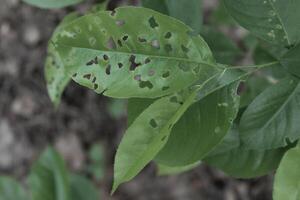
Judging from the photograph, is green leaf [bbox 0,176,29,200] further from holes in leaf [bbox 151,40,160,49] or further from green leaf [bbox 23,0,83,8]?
holes in leaf [bbox 151,40,160,49]

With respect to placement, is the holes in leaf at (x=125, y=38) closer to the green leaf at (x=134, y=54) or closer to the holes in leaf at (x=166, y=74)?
the green leaf at (x=134, y=54)

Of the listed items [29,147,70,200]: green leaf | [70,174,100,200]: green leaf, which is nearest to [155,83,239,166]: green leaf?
[29,147,70,200]: green leaf

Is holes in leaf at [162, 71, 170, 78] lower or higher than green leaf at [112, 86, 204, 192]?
higher

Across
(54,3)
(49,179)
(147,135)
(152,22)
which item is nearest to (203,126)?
(147,135)

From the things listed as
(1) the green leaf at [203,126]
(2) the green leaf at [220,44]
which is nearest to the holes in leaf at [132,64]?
(1) the green leaf at [203,126]

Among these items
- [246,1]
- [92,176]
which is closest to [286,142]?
[246,1]

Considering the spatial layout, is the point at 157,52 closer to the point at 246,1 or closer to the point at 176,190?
the point at 246,1
